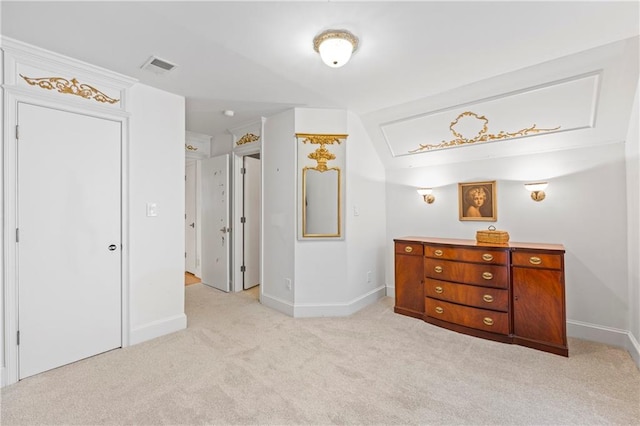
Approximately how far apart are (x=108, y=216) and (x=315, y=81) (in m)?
2.21

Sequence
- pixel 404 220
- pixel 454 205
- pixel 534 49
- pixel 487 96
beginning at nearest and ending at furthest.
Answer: pixel 534 49
pixel 487 96
pixel 454 205
pixel 404 220

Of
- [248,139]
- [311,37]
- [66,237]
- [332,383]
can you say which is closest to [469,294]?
[332,383]

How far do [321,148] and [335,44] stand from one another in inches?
59.9

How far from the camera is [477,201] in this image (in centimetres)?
330

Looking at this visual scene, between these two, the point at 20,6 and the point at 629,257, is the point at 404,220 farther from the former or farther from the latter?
the point at 20,6

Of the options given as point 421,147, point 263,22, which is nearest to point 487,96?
point 421,147

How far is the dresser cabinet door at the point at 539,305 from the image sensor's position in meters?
2.40

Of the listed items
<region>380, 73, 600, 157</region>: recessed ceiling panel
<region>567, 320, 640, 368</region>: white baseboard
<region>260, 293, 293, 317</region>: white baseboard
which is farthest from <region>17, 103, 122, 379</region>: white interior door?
<region>567, 320, 640, 368</region>: white baseboard

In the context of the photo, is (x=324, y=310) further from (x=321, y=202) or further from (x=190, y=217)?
(x=190, y=217)

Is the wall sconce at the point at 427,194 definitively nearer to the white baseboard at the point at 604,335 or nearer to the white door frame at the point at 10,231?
the white baseboard at the point at 604,335

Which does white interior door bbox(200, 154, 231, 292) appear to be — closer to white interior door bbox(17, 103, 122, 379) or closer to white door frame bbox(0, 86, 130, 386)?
white interior door bbox(17, 103, 122, 379)

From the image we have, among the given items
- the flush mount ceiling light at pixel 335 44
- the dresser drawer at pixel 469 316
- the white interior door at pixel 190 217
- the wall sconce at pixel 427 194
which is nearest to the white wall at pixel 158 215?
the flush mount ceiling light at pixel 335 44

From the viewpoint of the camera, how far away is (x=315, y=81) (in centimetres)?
266

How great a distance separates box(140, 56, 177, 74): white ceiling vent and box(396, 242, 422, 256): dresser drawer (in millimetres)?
2868
